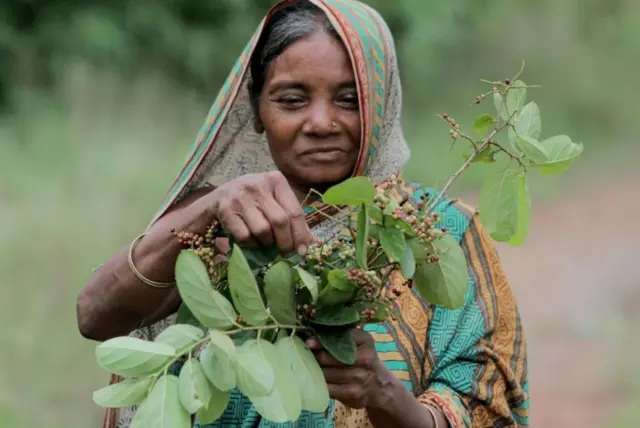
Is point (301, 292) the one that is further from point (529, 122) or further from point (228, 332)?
point (529, 122)

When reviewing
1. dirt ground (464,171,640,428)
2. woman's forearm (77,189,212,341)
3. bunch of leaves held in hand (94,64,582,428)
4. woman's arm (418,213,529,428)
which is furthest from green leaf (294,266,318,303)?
dirt ground (464,171,640,428)

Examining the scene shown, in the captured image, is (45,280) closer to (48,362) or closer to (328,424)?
(48,362)

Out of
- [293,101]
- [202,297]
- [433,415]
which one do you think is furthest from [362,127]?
[202,297]

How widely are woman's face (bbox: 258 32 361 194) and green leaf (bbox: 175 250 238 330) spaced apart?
1.73ft

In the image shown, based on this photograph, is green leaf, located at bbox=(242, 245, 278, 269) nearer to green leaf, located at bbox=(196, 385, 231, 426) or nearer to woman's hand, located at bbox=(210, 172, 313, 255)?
woman's hand, located at bbox=(210, 172, 313, 255)

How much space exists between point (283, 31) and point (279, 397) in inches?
32.1

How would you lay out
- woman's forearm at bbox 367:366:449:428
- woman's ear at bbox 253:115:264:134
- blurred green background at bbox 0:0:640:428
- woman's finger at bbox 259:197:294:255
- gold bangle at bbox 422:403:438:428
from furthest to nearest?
blurred green background at bbox 0:0:640:428
woman's ear at bbox 253:115:264:134
gold bangle at bbox 422:403:438:428
woman's forearm at bbox 367:366:449:428
woman's finger at bbox 259:197:294:255

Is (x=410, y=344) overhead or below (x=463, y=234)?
below

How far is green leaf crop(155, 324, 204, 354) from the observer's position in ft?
4.50

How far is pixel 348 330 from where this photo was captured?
150cm

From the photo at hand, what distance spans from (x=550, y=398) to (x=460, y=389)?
7.47 ft

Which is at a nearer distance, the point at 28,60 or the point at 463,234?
the point at 463,234

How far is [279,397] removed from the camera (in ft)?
4.36

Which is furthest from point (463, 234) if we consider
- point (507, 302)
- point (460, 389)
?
point (460, 389)
